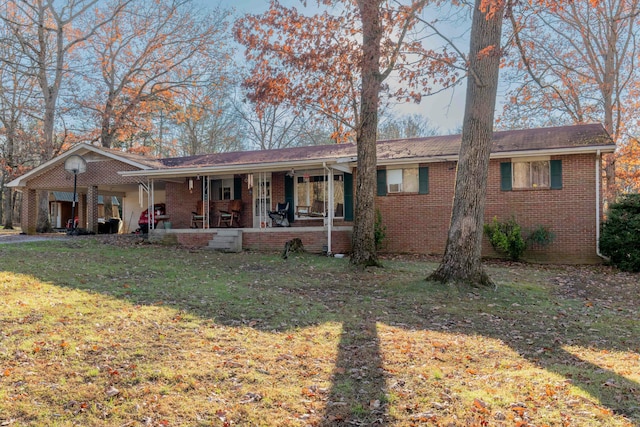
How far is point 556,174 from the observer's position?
520 inches

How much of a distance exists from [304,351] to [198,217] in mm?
11860

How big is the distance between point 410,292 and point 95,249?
362 inches

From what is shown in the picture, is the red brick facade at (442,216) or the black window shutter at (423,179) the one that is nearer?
the red brick facade at (442,216)

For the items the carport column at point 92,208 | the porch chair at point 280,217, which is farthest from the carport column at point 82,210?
the porch chair at point 280,217

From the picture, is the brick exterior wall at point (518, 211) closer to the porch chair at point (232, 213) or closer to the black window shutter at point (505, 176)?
the black window shutter at point (505, 176)

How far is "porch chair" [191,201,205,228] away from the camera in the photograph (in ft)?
52.8

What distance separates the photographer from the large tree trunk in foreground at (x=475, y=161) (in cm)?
836

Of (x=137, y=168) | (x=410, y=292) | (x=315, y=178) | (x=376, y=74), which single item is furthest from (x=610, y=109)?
(x=137, y=168)

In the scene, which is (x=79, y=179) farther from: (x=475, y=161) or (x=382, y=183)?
(x=475, y=161)

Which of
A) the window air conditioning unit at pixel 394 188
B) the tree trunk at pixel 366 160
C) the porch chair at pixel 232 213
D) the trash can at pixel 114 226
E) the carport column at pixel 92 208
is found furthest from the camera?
the trash can at pixel 114 226

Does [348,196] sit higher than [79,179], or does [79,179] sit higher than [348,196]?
[79,179]

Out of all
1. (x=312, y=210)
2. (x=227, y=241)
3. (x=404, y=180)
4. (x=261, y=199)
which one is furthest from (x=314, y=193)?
(x=227, y=241)

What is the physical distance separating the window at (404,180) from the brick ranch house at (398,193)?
0.03 meters

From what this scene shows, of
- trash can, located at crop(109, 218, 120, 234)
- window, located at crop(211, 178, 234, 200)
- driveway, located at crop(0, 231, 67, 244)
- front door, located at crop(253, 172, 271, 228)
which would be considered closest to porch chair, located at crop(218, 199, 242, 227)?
window, located at crop(211, 178, 234, 200)
